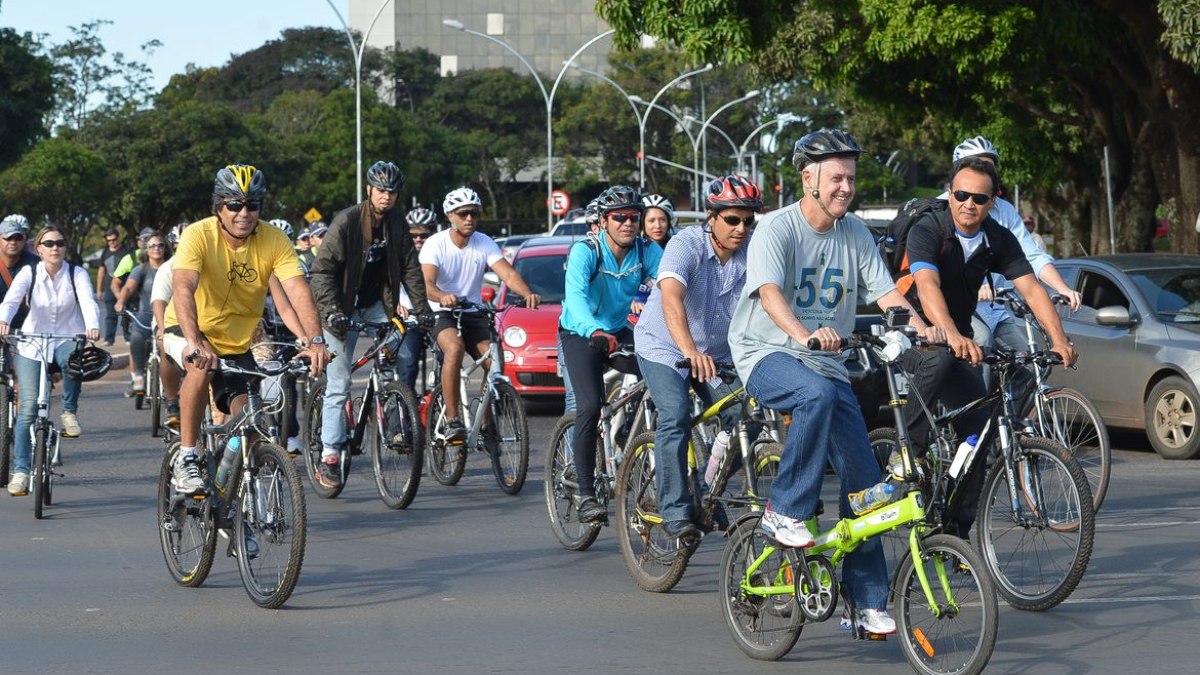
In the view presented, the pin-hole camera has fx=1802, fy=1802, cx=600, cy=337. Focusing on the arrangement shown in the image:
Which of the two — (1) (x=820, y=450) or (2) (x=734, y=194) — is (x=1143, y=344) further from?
(1) (x=820, y=450)

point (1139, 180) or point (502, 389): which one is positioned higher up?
point (1139, 180)

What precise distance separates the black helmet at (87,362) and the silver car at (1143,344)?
658cm

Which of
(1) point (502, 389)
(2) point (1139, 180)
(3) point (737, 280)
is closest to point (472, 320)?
(1) point (502, 389)

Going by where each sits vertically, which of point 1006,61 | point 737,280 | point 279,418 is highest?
point 1006,61

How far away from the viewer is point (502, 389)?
35.6 feet

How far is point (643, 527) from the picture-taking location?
775 cm

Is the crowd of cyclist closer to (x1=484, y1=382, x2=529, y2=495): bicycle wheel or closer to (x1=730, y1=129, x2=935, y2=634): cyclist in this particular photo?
(x1=730, y1=129, x2=935, y2=634): cyclist

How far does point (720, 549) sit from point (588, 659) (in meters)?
2.63

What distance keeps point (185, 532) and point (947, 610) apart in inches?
154

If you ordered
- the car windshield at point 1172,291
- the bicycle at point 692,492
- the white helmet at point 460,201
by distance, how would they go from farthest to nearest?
the car windshield at point 1172,291, the white helmet at point 460,201, the bicycle at point 692,492

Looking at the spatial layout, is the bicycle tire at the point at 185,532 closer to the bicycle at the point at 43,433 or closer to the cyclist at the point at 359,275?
the bicycle at the point at 43,433

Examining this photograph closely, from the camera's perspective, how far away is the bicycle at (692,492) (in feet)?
23.1

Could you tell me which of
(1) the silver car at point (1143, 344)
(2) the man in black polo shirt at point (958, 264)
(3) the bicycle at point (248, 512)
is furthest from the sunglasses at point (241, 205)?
(1) the silver car at point (1143, 344)

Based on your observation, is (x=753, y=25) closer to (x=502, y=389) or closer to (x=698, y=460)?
(x=502, y=389)
